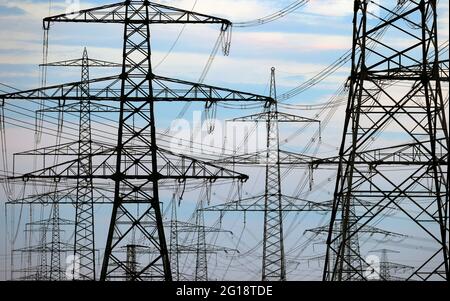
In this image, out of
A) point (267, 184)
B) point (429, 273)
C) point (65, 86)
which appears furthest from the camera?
point (267, 184)

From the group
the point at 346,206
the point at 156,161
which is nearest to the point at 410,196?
the point at 346,206

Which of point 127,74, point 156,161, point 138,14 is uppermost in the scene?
point 138,14
